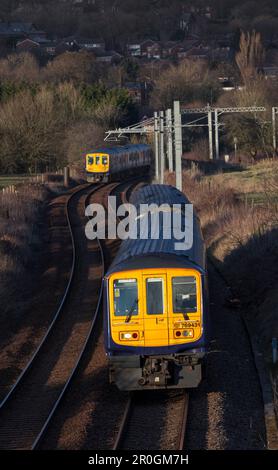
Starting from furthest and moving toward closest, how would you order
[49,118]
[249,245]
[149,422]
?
1. [49,118]
2. [249,245]
3. [149,422]

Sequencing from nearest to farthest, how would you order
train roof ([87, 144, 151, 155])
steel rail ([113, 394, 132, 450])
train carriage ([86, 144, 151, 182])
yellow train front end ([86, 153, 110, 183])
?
steel rail ([113, 394, 132, 450]) → yellow train front end ([86, 153, 110, 183]) → train carriage ([86, 144, 151, 182]) → train roof ([87, 144, 151, 155])

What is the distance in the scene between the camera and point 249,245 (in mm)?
21125

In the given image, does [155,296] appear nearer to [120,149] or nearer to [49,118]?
[120,149]

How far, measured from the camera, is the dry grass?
21.1 m

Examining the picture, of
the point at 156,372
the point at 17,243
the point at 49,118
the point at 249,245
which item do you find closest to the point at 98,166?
the point at 49,118

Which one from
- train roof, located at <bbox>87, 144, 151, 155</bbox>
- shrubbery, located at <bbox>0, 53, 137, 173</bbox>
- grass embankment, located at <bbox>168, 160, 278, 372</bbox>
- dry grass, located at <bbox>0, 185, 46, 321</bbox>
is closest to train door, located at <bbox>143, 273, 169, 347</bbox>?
grass embankment, located at <bbox>168, 160, 278, 372</bbox>

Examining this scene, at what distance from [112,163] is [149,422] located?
3631 cm

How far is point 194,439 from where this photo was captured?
37.7ft

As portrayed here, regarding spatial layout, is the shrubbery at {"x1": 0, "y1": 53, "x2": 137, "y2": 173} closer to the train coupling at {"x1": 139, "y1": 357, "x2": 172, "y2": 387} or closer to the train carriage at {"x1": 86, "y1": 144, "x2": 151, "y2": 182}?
the train carriage at {"x1": 86, "y1": 144, "x2": 151, "y2": 182}

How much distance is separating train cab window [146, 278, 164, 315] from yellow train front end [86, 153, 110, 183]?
113 ft

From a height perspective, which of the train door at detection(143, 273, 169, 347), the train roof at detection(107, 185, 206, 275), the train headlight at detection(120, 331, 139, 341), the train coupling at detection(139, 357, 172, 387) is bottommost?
the train coupling at detection(139, 357, 172, 387)

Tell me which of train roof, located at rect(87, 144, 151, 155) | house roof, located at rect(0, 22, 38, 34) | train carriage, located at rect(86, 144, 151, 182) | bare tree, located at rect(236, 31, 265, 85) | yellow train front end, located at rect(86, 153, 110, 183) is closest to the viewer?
yellow train front end, located at rect(86, 153, 110, 183)

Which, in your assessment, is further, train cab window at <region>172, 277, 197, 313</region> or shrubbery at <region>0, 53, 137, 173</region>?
shrubbery at <region>0, 53, 137, 173</region>

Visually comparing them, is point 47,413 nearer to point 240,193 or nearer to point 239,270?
point 239,270
